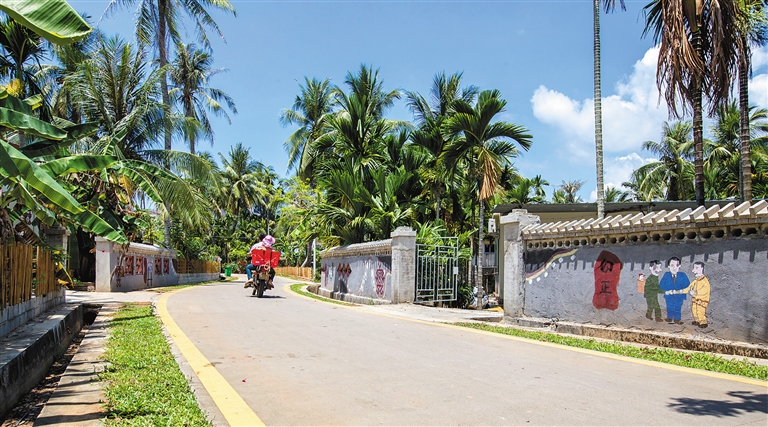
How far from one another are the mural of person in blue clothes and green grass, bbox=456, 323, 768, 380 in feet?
2.05

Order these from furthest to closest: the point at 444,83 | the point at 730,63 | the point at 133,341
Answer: the point at 444,83 < the point at 730,63 < the point at 133,341

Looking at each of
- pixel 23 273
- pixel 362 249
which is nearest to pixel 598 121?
pixel 362 249

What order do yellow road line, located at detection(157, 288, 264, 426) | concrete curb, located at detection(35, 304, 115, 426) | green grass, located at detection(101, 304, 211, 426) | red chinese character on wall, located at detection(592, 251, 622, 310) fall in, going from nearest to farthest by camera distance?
concrete curb, located at detection(35, 304, 115, 426) → green grass, located at detection(101, 304, 211, 426) → yellow road line, located at detection(157, 288, 264, 426) → red chinese character on wall, located at detection(592, 251, 622, 310)

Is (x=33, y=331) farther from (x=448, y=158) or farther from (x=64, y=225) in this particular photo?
(x=448, y=158)

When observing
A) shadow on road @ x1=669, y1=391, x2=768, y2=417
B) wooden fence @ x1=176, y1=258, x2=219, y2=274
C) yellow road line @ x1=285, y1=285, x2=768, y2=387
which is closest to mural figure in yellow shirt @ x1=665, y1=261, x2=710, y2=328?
yellow road line @ x1=285, y1=285, x2=768, y2=387

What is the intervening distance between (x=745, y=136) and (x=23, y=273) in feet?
46.7

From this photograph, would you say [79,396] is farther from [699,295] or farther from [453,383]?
[699,295]

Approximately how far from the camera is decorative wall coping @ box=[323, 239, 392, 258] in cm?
1732

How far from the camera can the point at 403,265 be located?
16.3m

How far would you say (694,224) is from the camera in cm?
849

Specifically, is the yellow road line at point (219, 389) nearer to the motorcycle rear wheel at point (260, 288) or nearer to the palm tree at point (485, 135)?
the motorcycle rear wheel at point (260, 288)

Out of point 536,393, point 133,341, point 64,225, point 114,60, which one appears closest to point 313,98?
point 114,60

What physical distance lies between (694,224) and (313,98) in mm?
34629

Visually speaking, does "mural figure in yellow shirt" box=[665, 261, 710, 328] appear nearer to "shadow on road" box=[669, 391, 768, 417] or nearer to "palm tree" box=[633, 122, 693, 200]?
"shadow on road" box=[669, 391, 768, 417]
